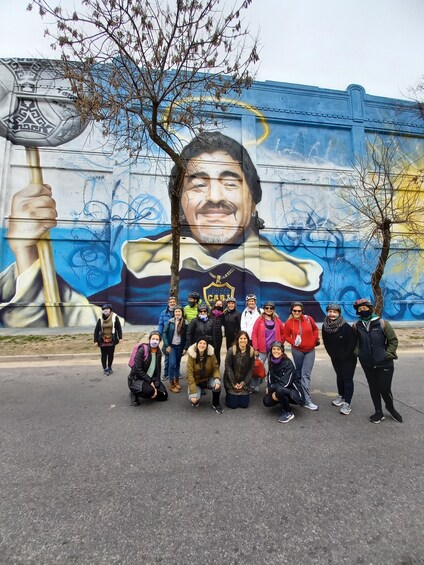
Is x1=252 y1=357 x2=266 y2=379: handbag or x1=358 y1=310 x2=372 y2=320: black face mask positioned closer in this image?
x1=358 y1=310 x2=372 y2=320: black face mask

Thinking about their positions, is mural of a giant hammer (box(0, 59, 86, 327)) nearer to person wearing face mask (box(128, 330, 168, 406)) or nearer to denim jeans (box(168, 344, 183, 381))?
denim jeans (box(168, 344, 183, 381))

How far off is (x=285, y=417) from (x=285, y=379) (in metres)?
0.52

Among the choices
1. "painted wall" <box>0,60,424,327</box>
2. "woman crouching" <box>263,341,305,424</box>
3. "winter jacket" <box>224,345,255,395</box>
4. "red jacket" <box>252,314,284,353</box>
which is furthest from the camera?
"painted wall" <box>0,60,424,327</box>

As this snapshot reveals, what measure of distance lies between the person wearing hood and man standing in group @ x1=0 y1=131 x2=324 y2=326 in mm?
9107

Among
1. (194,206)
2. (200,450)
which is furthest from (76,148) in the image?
(200,450)

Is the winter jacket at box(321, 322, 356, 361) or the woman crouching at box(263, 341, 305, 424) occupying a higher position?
the winter jacket at box(321, 322, 356, 361)

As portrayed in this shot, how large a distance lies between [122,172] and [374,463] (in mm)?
13322

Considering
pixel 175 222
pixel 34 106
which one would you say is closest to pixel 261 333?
pixel 175 222

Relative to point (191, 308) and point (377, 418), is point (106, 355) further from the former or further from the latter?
point (377, 418)

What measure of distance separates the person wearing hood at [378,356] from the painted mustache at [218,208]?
10054mm

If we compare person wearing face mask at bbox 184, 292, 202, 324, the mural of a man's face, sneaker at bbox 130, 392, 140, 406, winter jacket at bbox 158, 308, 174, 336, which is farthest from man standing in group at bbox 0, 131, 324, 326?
sneaker at bbox 130, 392, 140, 406

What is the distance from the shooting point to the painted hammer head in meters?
12.7

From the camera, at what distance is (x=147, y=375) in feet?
15.5

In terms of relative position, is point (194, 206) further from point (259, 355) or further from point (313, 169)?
point (259, 355)
